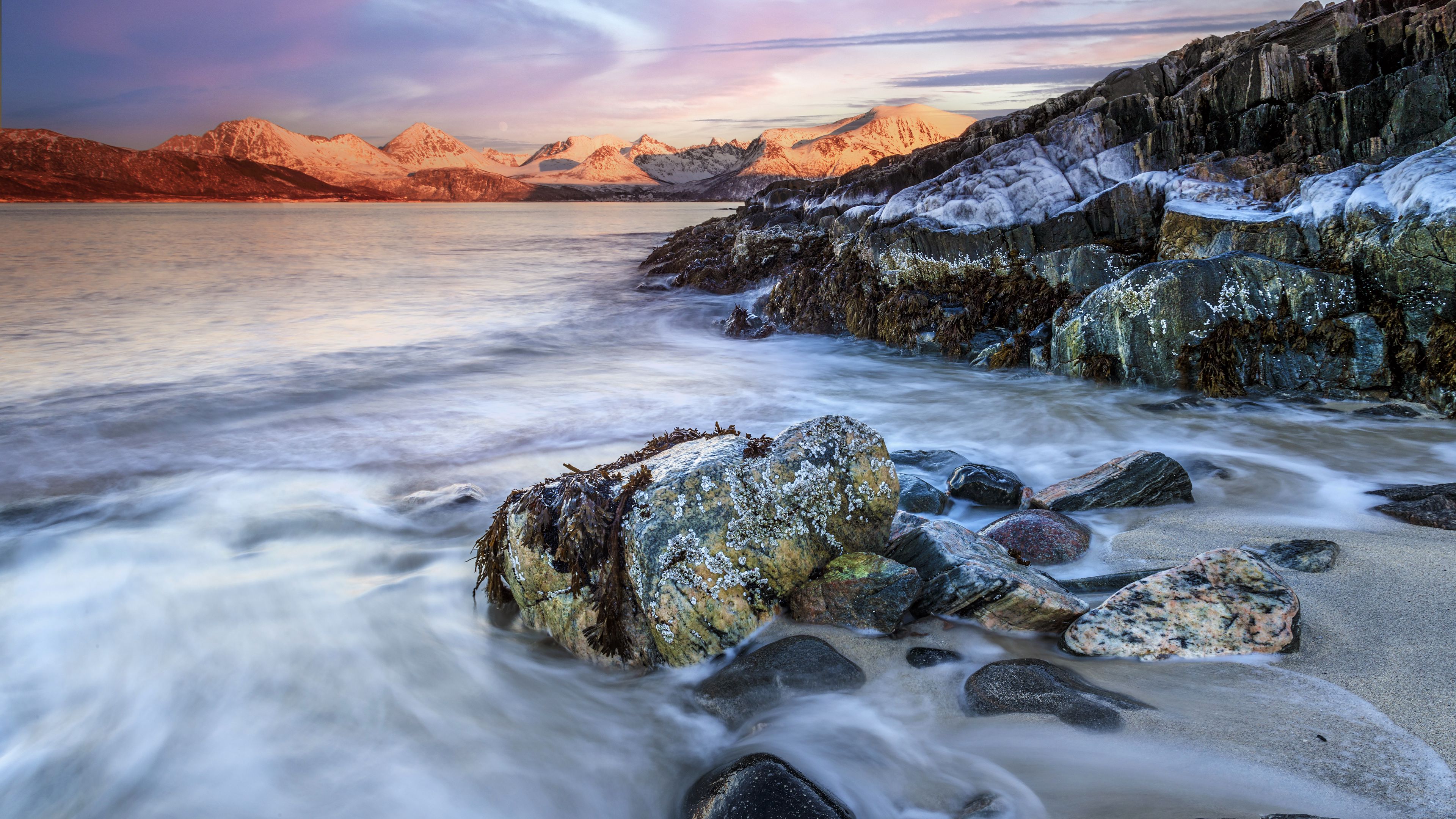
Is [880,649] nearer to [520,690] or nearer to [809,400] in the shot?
[520,690]

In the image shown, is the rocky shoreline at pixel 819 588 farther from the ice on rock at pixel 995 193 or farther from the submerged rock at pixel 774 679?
the ice on rock at pixel 995 193

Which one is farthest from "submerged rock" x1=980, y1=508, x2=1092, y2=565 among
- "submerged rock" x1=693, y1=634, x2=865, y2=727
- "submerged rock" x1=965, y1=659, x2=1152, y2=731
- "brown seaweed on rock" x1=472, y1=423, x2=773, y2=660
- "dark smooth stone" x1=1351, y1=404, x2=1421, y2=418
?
"dark smooth stone" x1=1351, y1=404, x2=1421, y2=418

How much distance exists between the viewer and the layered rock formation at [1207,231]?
6926mm

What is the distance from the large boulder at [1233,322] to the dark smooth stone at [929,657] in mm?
5658

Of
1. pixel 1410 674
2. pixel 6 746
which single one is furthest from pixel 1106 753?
pixel 6 746

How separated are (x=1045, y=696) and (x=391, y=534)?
4508mm

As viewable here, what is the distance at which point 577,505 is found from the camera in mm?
3531

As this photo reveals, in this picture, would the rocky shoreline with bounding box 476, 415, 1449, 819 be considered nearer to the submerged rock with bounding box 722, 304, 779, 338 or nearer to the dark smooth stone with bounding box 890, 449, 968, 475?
the dark smooth stone with bounding box 890, 449, 968, 475

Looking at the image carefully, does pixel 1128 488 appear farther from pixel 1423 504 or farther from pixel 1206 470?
pixel 1423 504

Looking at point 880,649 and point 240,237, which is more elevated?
point 240,237

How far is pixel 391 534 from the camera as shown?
17.5 feet

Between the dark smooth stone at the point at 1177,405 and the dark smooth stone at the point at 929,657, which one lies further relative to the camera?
the dark smooth stone at the point at 1177,405

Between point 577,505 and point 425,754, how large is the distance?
4.09 ft

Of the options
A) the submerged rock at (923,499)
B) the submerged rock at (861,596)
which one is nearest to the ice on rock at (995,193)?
the submerged rock at (923,499)
